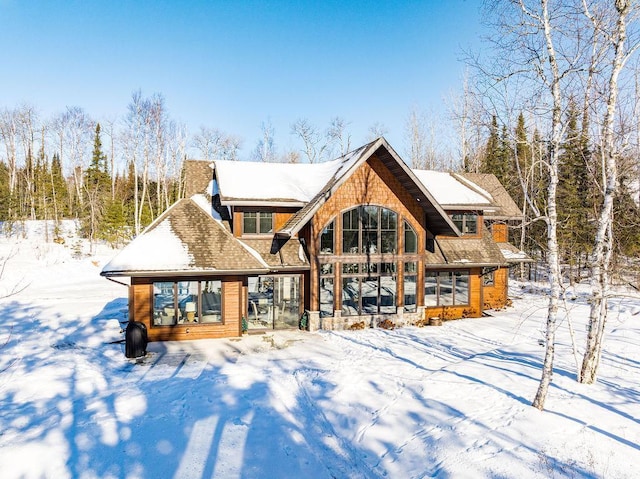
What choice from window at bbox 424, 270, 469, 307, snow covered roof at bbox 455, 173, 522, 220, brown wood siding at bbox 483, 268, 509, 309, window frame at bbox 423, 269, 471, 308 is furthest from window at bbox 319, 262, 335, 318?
snow covered roof at bbox 455, 173, 522, 220

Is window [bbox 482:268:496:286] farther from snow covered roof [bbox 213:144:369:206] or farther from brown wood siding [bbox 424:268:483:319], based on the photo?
snow covered roof [bbox 213:144:369:206]

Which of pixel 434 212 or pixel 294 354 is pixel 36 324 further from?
pixel 434 212

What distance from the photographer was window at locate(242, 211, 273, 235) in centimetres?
1614

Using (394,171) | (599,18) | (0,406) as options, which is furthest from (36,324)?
(599,18)

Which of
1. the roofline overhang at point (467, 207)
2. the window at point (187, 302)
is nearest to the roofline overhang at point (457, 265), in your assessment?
the roofline overhang at point (467, 207)

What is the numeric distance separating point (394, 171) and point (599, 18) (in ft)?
30.4

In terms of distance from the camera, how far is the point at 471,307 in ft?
61.3

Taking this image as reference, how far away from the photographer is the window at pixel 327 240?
1591cm

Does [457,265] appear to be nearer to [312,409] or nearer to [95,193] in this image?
[312,409]

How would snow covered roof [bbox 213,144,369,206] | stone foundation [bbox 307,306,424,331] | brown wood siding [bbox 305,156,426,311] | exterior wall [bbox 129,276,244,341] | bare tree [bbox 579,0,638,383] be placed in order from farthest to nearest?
1. snow covered roof [bbox 213,144,369,206]
2. brown wood siding [bbox 305,156,426,311]
3. stone foundation [bbox 307,306,424,331]
4. exterior wall [bbox 129,276,244,341]
5. bare tree [bbox 579,0,638,383]

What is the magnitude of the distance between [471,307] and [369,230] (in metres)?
6.68

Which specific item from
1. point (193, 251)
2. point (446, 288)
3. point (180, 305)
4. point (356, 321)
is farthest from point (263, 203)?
point (446, 288)

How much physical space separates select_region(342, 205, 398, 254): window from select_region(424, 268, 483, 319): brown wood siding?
4.06 metres

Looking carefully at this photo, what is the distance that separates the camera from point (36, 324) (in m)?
15.8
